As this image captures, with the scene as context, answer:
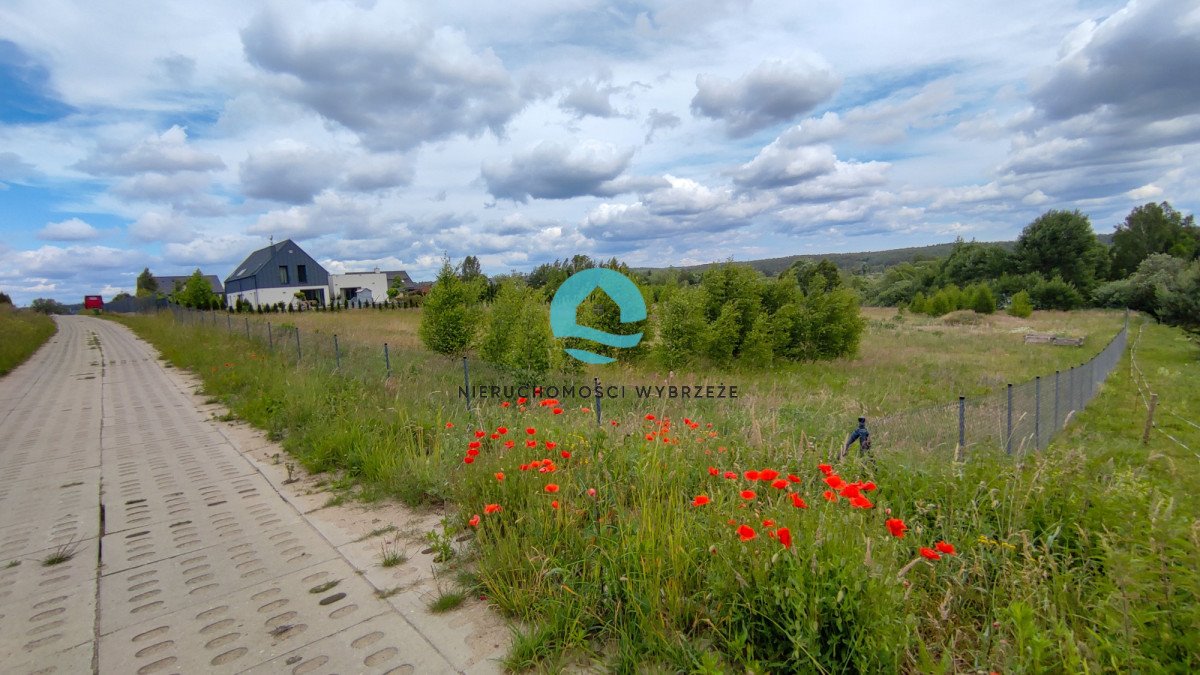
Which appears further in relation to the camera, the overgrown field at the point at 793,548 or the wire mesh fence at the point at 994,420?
the wire mesh fence at the point at 994,420

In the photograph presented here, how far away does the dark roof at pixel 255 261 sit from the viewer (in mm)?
51281

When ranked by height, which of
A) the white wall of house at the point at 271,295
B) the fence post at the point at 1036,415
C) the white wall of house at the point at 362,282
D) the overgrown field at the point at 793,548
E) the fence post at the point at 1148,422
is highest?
the white wall of house at the point at 362,282

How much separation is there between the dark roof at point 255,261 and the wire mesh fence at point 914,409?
41307 millimetres

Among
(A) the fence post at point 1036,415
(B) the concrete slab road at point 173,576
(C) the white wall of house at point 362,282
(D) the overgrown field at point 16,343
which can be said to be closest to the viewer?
(B) the concrete slab road at point 173,576

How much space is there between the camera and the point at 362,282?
2557 inches

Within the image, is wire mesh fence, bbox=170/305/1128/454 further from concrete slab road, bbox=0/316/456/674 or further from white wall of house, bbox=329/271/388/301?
white wall of house, bbox=329/271/388/301

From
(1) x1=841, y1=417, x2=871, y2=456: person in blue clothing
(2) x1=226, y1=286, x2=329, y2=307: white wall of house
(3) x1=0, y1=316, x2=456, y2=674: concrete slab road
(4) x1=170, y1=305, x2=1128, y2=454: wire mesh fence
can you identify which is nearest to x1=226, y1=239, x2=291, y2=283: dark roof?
(2) x1=226, y1=286, x2=329, y2=307: white wall of house

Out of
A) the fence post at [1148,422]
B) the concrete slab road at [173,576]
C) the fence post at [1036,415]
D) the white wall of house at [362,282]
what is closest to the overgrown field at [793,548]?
the concrete slab road at [173,576]

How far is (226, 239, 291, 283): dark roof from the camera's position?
51.3 metres

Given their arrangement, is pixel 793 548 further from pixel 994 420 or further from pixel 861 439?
pixel 994 420

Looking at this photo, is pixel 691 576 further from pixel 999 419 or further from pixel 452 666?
pixel 999 419

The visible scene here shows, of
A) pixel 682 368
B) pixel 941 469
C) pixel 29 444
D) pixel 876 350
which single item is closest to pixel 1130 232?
pixel 876 350

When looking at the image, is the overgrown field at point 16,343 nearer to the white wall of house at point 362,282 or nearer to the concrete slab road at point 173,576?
the concrete slab road at point 173,576

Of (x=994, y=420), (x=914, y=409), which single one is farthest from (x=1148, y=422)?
(x=914, y=409)
